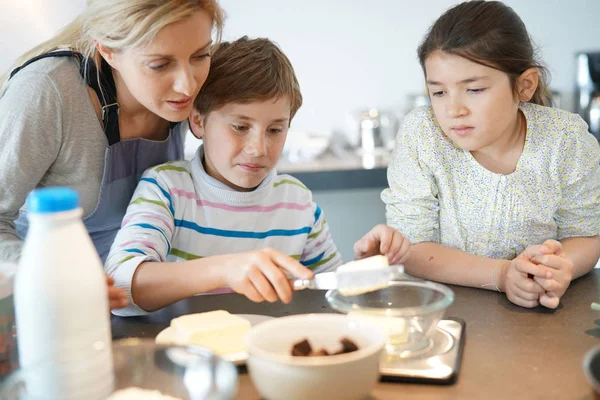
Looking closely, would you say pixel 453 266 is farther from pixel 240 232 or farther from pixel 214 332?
pixel 214 332

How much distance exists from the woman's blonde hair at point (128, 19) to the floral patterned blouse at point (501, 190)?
0.54 meters

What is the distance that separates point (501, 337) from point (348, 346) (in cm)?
32

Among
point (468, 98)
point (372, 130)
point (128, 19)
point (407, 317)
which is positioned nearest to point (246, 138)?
point (128, 19)

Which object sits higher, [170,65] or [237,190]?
[170,65]

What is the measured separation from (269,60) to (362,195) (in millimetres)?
1670

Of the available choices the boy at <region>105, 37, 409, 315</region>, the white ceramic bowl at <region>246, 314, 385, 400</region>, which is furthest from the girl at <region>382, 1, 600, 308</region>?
the white ceramic bowl at <region>246, 314, 385, 400</region>

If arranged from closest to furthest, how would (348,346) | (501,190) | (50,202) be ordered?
(50,202) < (348,346) < (501,190)

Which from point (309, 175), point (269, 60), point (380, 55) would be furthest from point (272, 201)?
point (380, 55)

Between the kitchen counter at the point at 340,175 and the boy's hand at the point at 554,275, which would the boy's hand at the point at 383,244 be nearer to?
the boy's hand at the point at 554,275

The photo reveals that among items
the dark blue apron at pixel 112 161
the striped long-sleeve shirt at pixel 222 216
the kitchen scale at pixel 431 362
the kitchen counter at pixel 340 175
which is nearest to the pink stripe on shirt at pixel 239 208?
the striped long-sleeve shirt at pixel 222 216

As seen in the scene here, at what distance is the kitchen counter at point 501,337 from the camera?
0.83 m

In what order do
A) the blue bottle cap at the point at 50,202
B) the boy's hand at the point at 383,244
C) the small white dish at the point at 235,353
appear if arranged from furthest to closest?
the boy's hand at the point at 383,244 < the small white dish at the point at 235,353 < the blue bottle cap at the point at 50,202

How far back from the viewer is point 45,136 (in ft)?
4.55

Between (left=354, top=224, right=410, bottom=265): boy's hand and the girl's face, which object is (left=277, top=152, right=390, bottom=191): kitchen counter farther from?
(left=354, top=224, right=410, bottom=265): boy's hand
